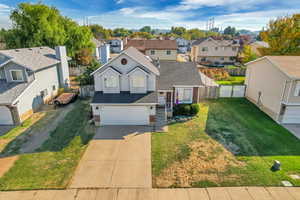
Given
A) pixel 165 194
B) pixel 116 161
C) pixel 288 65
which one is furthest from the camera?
pixel 288 65

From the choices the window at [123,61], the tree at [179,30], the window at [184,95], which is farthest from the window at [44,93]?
the tree at [179,30]

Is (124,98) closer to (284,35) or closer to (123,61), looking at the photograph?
(123,61)


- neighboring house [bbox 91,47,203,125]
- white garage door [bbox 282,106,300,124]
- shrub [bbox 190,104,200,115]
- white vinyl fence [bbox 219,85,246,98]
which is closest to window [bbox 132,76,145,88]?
neighboring house [bbox 91,47,203,125]

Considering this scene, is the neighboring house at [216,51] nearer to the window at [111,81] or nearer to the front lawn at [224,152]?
the front lawn at [224,152]

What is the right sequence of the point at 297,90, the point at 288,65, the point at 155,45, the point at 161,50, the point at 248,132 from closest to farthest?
the point at 248,132, the point at 297,90, the point at 288,65, the point at 161,50, the point at 155,45

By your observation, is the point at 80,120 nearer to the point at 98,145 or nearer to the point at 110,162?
the point at 98,145

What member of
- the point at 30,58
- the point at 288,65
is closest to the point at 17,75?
the point at 30,58

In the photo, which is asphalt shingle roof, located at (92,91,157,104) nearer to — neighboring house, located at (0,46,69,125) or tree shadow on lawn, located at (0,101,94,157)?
tree shadow on lawn, located at (0,101,94,157)

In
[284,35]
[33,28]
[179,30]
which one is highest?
[179,30]
